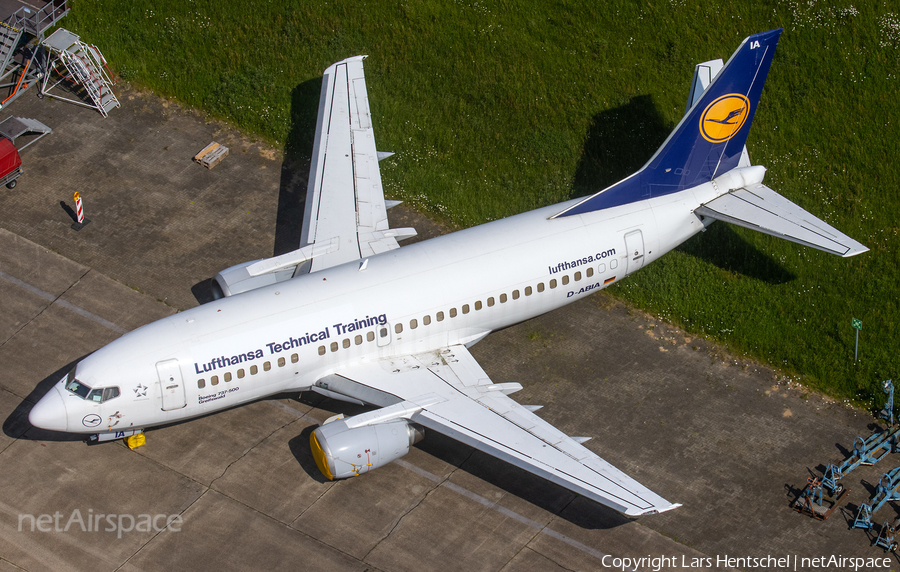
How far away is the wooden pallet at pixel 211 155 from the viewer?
4375 cm

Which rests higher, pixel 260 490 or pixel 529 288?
pixel 529 288

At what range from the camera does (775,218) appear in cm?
3534

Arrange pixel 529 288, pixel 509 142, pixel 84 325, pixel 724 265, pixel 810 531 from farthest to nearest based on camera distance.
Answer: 1. pixel 509 142
2. pixel 724 265
3. pixel 84 325
4. pixel 529 288
5. pixel 810 531

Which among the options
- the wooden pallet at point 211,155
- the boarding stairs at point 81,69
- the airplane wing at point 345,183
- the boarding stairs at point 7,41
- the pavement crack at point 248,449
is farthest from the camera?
the boarding stairs at point 7,41

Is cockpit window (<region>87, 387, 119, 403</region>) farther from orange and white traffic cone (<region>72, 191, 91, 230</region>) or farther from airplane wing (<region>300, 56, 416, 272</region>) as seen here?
orange and white traffic cone (<region>72, 191, 91, 230</region>)

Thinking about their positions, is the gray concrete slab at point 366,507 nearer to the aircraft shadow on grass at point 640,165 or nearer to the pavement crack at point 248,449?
the pavement crack at point 248,449

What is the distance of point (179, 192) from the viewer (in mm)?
42656

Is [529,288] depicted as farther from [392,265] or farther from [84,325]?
[84,325]

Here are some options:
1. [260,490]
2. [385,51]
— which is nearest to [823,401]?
[260,490]

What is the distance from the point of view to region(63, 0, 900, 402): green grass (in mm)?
40312

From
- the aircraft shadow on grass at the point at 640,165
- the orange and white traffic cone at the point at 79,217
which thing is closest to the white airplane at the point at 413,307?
the aircraft shadow on grass at the point at 640,165

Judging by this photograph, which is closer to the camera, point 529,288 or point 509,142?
point 529,288

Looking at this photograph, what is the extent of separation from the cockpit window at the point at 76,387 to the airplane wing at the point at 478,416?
7734mm

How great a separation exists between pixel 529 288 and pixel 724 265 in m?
11.1
